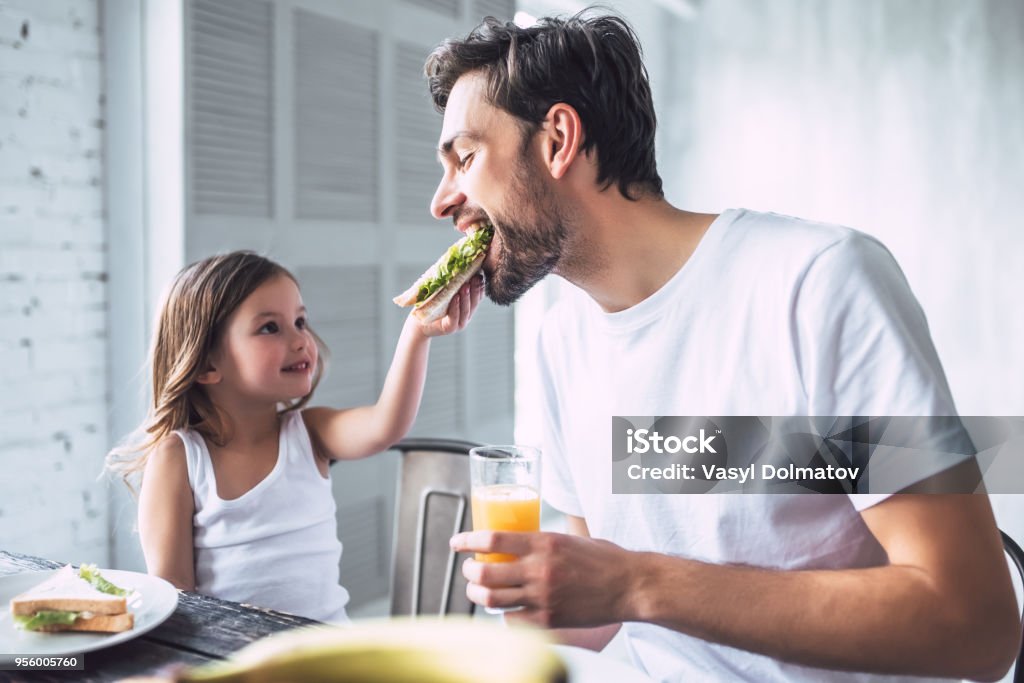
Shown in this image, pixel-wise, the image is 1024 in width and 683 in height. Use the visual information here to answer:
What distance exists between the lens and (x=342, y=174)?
2.89 m

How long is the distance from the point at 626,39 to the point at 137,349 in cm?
168

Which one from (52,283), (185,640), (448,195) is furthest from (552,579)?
(52,283)

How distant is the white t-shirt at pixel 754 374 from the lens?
103 centimetres

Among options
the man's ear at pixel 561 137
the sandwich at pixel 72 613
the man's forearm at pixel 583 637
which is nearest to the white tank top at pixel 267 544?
the man's forearm at pixel 583 637

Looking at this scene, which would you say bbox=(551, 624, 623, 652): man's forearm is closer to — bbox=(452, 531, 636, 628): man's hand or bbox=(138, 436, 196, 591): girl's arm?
bbox=(452, 531, 636, 628): man's hand

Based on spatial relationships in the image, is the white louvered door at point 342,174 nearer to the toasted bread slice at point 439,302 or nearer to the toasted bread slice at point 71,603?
the toasted bread slice at point 439,302

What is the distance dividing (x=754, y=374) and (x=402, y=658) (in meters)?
0.96

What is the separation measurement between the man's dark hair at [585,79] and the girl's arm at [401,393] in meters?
0.44

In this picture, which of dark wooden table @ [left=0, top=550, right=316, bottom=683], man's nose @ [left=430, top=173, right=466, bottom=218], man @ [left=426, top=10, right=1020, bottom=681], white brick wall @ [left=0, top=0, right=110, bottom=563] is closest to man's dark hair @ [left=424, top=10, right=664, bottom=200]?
man @ [left=426, top=10, right=1020, bottom=681]

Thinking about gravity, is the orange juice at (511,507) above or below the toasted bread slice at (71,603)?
above

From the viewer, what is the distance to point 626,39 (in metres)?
1.45

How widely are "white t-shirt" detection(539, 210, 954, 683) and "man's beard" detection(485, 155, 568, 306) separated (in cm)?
14

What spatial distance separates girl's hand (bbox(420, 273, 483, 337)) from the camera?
173cm

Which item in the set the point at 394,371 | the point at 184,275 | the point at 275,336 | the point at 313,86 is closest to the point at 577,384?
the point at 394,371
